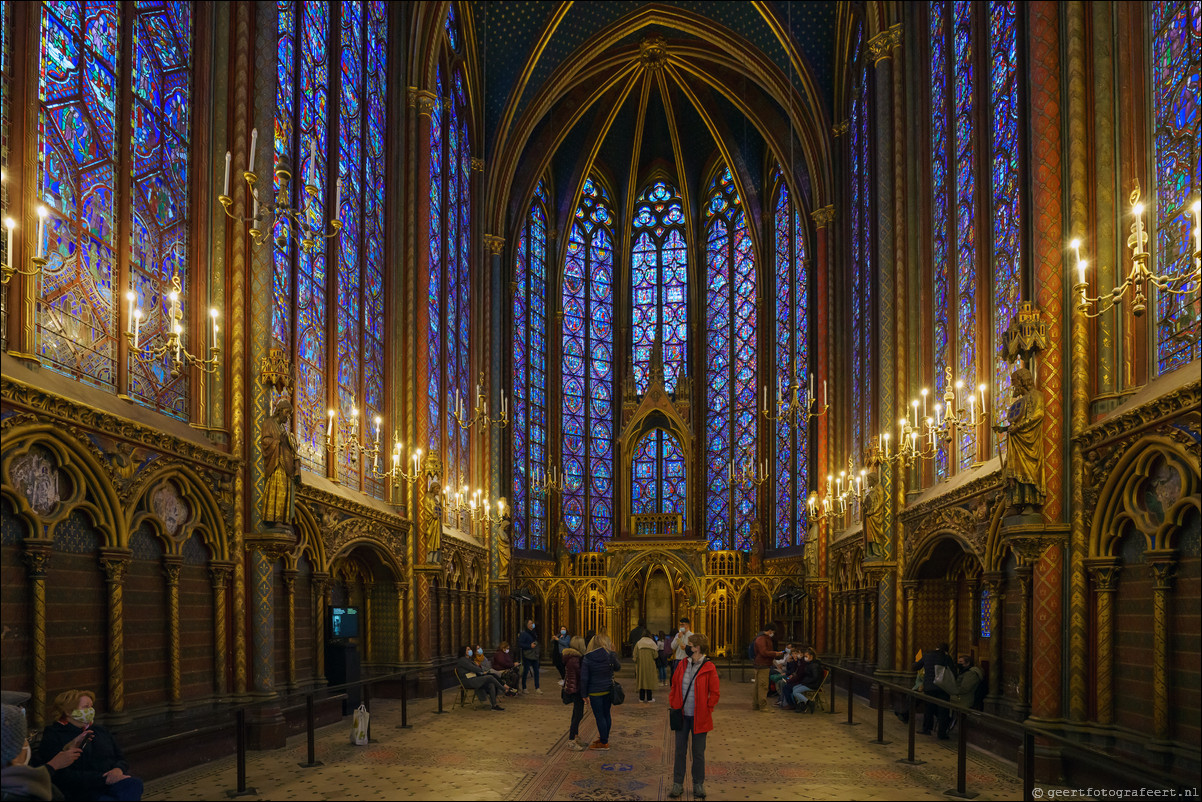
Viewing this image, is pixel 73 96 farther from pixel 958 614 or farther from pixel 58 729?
pixel 958 614

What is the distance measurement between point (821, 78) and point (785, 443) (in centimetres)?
1219

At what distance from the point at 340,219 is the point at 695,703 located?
32.5 ft

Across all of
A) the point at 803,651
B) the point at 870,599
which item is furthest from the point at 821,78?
the point at 803,651

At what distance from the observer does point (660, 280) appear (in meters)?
41.3

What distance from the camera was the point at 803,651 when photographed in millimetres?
19969

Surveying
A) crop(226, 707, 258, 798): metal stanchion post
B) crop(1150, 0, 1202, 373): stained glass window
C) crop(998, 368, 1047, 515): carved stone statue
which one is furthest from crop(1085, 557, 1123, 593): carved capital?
crop(226, 707, 258, 798): metal stanchion post

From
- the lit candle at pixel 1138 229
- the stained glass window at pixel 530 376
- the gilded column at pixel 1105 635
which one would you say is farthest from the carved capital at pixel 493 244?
the lit candle at pixel 1138 229

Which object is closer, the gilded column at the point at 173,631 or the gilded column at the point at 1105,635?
the gilded column at the point at 1105,635

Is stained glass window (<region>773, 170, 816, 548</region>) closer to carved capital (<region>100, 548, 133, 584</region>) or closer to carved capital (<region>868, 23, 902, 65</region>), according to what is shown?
carved capital (<region>868, 23, 902, 65</region>)

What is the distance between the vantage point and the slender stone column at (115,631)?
35.4ft

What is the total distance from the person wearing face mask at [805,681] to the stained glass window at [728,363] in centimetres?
1771

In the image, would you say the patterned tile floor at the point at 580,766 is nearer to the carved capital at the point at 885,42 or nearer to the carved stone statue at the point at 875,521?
the carved stone statue at the point at 875,521

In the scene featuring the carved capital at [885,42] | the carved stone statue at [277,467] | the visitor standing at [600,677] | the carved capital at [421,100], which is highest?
the carved capital at [885,42]

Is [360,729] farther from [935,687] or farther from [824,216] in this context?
[824,216]
